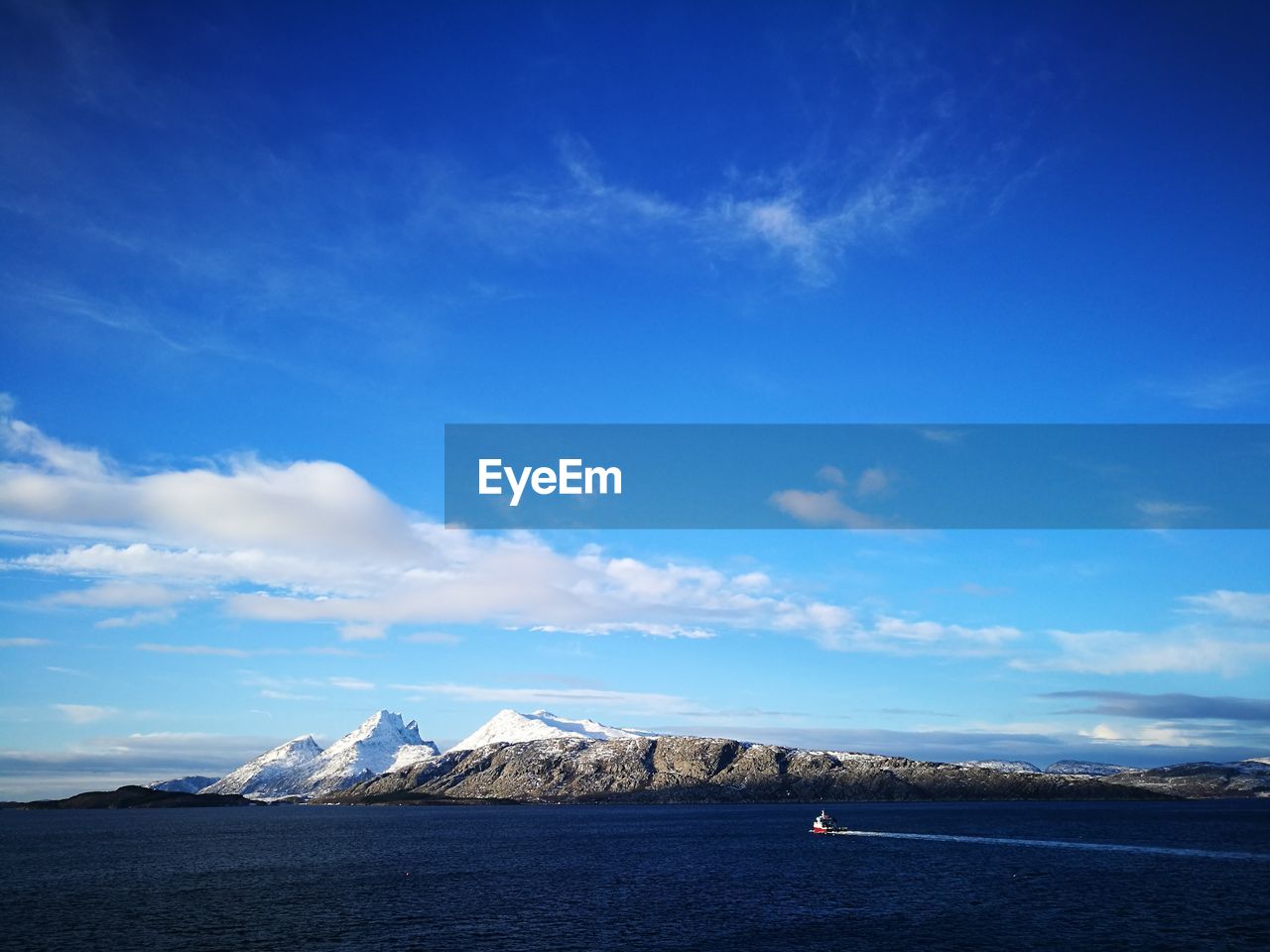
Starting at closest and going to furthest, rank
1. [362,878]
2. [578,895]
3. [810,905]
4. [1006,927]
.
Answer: [1006,927] < [810,905] < [578,895] < [362,878]

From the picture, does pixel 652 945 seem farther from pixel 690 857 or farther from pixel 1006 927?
pixel 690 857

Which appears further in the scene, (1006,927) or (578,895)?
(578,895)

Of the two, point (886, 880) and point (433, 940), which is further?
point (886, 880)

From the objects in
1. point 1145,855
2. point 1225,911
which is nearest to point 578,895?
point 1225,911

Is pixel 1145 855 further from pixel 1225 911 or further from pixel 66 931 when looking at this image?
pixel 66 931

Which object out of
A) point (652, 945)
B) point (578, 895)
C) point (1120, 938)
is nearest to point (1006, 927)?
point (1120, 938)

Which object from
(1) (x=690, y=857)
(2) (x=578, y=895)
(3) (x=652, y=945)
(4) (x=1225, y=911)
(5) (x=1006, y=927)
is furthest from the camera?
(1) (x=690, y=857)

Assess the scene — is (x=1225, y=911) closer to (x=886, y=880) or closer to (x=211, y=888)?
(x=886, y=880)

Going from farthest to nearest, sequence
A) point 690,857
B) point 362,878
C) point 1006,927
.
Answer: point 690,857 → point 362,878 → point 1006,927

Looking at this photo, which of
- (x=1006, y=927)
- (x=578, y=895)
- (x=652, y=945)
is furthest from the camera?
(x=578, y=895)
